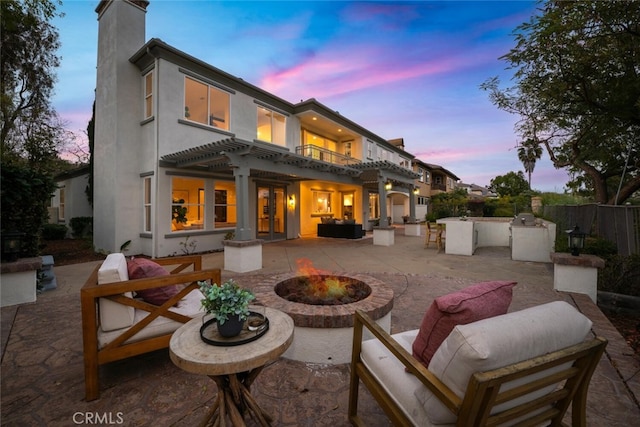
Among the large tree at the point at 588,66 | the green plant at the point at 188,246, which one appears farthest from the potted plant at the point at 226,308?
the green plant at the point at 188,246

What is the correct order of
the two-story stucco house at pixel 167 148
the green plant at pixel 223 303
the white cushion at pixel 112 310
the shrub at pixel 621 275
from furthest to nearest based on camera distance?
1. the two-story stucco house at pixel 167 148
2. the shrub at pixel 621 275
3. the white cushion at pixel 112 310
4. the green plant at pixel 223 303

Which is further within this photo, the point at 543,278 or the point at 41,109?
the point at 41,109

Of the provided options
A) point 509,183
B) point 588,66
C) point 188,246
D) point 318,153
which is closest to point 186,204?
point 188,246

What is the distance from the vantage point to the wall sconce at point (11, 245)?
13.7 feet

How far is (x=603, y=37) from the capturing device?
4824mm

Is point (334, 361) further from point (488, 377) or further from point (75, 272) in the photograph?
point (75, 272)

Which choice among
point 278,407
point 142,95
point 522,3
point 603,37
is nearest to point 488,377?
point 278,407

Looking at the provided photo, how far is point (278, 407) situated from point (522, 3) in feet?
29.8

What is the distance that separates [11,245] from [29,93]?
40.1 feet

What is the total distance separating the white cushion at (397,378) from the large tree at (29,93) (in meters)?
14.2

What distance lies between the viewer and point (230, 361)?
155cm

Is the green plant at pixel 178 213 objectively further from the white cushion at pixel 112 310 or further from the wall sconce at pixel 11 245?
the white cushion at pixel 112 310

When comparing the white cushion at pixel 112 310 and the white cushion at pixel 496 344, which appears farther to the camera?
the white cushion at pixel 112 310

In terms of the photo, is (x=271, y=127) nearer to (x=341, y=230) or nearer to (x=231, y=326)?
(x=341, y=230)
